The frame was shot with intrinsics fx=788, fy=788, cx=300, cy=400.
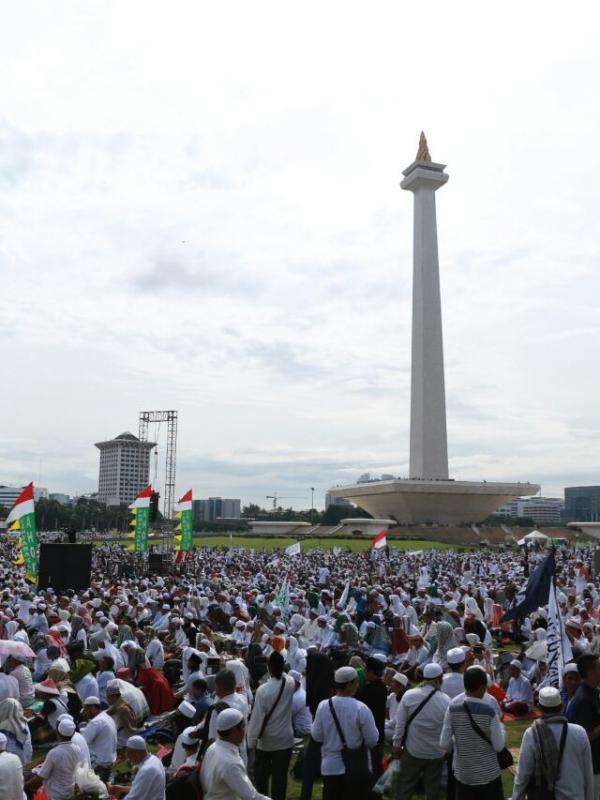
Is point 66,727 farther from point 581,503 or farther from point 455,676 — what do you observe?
point 581,503

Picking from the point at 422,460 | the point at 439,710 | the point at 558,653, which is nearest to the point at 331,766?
the point at 439,710

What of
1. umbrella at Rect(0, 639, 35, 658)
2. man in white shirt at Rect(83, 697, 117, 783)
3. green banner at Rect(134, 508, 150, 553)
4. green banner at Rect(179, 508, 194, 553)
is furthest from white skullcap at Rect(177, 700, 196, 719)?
green banner at Rect(179, 508, 194, 553)

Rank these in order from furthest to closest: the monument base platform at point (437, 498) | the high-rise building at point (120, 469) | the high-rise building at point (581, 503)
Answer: the high-rise building at point (581, 503) < the high-rise building at point (120, 469) < the monument base platform at point (437, 498)

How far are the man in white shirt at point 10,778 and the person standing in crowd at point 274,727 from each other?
5.94 ft

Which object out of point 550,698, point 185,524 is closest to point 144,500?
point 185,524

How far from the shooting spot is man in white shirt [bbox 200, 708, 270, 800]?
13.6 feet

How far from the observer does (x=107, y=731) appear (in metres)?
6.79

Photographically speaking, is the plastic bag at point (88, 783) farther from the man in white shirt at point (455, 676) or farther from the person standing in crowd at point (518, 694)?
the person standing in crowd at point (518, 694)

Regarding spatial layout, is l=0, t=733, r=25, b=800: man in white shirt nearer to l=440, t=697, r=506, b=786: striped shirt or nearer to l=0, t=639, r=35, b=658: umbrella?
l=440, t=697, r=506, b=786: striped shirt

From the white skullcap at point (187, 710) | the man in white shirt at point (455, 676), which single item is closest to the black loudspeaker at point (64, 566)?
the white skullcap at point (187, 710)

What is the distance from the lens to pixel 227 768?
4.15 meters

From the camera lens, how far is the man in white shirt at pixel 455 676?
5.92 metres

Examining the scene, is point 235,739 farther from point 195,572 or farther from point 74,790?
point 195,572

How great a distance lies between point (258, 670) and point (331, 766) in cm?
343
